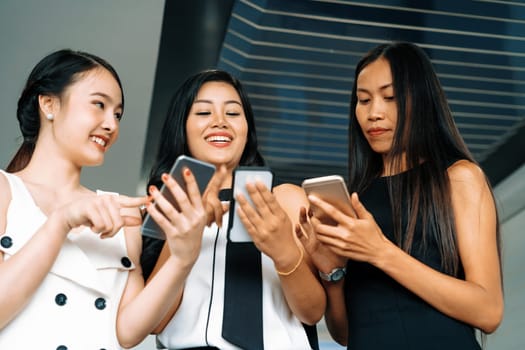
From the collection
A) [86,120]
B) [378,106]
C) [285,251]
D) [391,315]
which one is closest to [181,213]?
[285,251]

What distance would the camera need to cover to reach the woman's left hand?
6.01 ft

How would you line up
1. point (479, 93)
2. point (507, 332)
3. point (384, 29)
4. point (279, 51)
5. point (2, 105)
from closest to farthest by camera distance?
1. point (2, 105)
2. point (384, 29)
3. point (279, 51)
4. point (479, 93)
5. point (507, 332)

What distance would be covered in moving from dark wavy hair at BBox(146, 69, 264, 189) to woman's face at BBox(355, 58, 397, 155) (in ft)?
1.18

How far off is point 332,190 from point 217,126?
0.54m

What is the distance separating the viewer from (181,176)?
5.53ft

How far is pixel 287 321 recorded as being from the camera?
2027mm

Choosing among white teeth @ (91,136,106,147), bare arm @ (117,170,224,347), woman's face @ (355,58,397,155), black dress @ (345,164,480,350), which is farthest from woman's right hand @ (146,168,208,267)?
woman's face @ (355,58,397,155)

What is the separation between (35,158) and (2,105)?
2708 mm

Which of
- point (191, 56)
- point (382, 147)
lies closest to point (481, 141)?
point (191, 56)

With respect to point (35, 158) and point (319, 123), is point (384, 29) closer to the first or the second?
point (319, 123)

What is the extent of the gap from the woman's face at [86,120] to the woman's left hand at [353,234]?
1.94 ft

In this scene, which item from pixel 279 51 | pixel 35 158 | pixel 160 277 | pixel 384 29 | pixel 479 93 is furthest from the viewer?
pixel 479 93

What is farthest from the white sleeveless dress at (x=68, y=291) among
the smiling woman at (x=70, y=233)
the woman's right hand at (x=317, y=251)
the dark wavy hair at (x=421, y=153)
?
the dark wavy hair at (x=421, y=153)

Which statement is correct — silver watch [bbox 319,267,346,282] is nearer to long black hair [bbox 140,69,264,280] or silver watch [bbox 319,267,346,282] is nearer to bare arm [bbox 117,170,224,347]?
bare arm [bbox 117,170,224,347]
